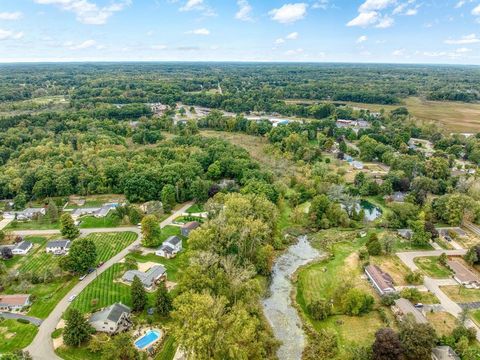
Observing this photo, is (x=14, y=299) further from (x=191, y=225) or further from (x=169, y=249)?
(x=191, y=225)

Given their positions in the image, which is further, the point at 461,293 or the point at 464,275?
the point at 464,275

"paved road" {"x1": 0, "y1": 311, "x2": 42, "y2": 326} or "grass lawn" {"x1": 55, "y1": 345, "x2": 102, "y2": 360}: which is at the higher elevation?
"grass lawn" {"x1": 55, "y1": 345, "x2": 102, "y2": 360}

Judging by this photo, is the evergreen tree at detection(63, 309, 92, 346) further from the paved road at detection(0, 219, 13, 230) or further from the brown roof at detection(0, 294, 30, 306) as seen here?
Answer: the paved road at detection(0, 219, 13, 230)

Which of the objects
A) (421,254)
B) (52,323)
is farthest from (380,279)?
(52,323)

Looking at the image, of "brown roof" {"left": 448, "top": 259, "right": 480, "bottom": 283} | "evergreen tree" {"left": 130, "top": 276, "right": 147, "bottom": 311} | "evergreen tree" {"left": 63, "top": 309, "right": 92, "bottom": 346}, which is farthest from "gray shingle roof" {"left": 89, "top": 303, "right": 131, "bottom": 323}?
"brown roof" {"left": 448, "top": 259, "right": 480, "bottom": 283}

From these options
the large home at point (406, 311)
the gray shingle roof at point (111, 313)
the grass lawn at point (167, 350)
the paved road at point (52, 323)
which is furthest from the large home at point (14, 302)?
the large home at point (406, 311)

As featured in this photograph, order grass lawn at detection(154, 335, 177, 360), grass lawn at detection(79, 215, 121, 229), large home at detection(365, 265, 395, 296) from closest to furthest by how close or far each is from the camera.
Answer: grass lawn at detection(154, 335, 177, 360) → large home at detection(365, 265, 395, 296) → grass lawn at detection(79, 215, 121, 229)
